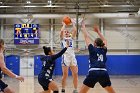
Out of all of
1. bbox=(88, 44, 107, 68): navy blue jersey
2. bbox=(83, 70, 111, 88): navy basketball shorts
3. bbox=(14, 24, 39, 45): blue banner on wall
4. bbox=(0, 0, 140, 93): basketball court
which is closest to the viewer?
bbox=(83, 70, 111, 88): navy basketball shorts

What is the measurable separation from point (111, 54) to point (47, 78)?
18.5 meters

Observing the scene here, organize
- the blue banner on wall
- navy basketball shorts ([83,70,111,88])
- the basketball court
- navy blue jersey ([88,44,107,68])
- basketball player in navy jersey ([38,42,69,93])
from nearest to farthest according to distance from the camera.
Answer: navy basketball shorts ([83,70,111,88]), navy blue jersey ([88,44,107,68]), basketball player in navy jersey ([38,42,69,93]), the basketball court, the blue banner on wall

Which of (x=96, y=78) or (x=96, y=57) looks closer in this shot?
(x=96, y=78)

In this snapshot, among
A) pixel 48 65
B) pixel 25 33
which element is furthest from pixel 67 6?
pixel 48 65

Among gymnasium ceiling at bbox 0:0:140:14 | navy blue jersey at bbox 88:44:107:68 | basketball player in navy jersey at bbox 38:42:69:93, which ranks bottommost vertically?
basketball player in navy jersey at bbox 38:42:69:93

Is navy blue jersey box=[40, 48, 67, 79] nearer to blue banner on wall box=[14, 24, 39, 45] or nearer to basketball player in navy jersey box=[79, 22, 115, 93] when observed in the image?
basketball player in navy jersey box=[79, 22, 115, 93]

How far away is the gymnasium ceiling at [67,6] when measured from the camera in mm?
24750

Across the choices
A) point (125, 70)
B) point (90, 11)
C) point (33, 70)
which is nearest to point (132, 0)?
point (90, 11)

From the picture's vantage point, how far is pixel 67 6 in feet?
83.6

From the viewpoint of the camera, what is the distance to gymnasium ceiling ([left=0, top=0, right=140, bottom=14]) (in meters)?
24.8


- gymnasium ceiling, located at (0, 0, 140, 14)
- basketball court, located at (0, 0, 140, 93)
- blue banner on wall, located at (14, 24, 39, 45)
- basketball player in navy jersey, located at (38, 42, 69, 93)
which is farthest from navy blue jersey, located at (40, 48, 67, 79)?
gymnasium ceiling, located at (0, 0, 140, 14)

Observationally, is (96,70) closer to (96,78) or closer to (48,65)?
(96,78)

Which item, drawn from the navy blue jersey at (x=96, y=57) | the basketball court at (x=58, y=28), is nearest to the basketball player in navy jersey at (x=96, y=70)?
the navy blue jersey at (x=96, y=57)

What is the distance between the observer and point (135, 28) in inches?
998
